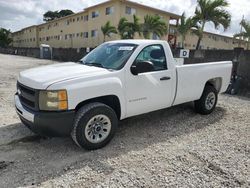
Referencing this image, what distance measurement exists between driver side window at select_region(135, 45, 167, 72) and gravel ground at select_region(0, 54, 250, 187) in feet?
4.42

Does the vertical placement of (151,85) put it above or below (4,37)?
below

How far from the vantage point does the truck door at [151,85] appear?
4.10 metres


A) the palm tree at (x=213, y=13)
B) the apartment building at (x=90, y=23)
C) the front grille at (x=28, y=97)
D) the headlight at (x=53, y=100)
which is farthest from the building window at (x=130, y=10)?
the headlight at (x=53, y=100)

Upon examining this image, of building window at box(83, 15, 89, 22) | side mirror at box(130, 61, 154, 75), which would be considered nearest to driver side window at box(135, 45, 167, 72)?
side mirror at box(130, 61, 154, 75)

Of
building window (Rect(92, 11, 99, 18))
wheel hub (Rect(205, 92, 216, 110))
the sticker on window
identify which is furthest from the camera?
building window (Rect(92, 11, 99, 18))

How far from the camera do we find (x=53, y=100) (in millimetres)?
3324

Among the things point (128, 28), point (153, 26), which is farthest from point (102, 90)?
point (128, 28)

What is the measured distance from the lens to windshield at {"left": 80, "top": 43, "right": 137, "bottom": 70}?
4.15 meters

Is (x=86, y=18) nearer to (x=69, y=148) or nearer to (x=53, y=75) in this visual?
(x=53, y=75)

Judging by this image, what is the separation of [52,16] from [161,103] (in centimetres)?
8110

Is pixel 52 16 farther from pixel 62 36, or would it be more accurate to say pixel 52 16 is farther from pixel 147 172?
pixel 147 172

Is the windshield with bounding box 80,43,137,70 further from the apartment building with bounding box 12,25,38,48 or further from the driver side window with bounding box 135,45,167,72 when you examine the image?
the apartment building with bounding box 12,25,38,48

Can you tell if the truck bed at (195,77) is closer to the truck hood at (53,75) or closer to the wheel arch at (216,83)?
the wheel arch at (216,83)

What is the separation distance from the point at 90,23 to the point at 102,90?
32.0 metres
